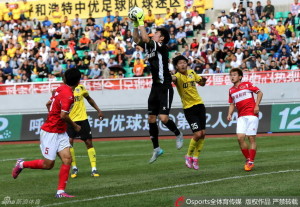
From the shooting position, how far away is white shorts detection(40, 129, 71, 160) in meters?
12.1

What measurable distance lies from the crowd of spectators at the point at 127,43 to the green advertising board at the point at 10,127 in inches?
188

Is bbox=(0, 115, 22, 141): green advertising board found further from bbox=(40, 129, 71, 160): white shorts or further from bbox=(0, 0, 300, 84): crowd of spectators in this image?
Answer: bbox=(40, 129, 71, 160): white shorts

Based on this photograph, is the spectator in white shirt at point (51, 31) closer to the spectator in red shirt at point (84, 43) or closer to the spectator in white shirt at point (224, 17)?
the spectator in red shirt at point (84, 43)

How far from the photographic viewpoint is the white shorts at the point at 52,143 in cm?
1209

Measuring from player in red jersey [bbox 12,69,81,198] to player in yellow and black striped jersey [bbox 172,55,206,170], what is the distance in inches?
149

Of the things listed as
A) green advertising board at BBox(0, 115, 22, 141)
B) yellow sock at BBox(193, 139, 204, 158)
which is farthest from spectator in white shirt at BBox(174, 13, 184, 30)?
yellow sock at BBox(193, 139, 204, 158)

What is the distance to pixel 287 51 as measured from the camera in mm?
31062

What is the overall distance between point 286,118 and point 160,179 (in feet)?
46.0

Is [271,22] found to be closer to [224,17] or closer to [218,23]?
[224,17]

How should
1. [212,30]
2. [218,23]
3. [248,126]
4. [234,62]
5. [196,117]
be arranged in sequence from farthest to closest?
[218,23]
[212,30]
[234,62]
[196,117]
[248,126]

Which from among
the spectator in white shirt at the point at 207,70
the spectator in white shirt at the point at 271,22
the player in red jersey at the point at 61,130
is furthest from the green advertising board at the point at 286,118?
the player in red jersey at the point at 61,130

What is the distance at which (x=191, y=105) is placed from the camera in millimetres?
15461

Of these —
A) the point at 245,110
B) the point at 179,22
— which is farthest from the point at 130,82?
the point at 245,110

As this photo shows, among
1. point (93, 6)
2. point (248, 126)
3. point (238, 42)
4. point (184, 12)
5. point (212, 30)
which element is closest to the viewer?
point (248, 126)
